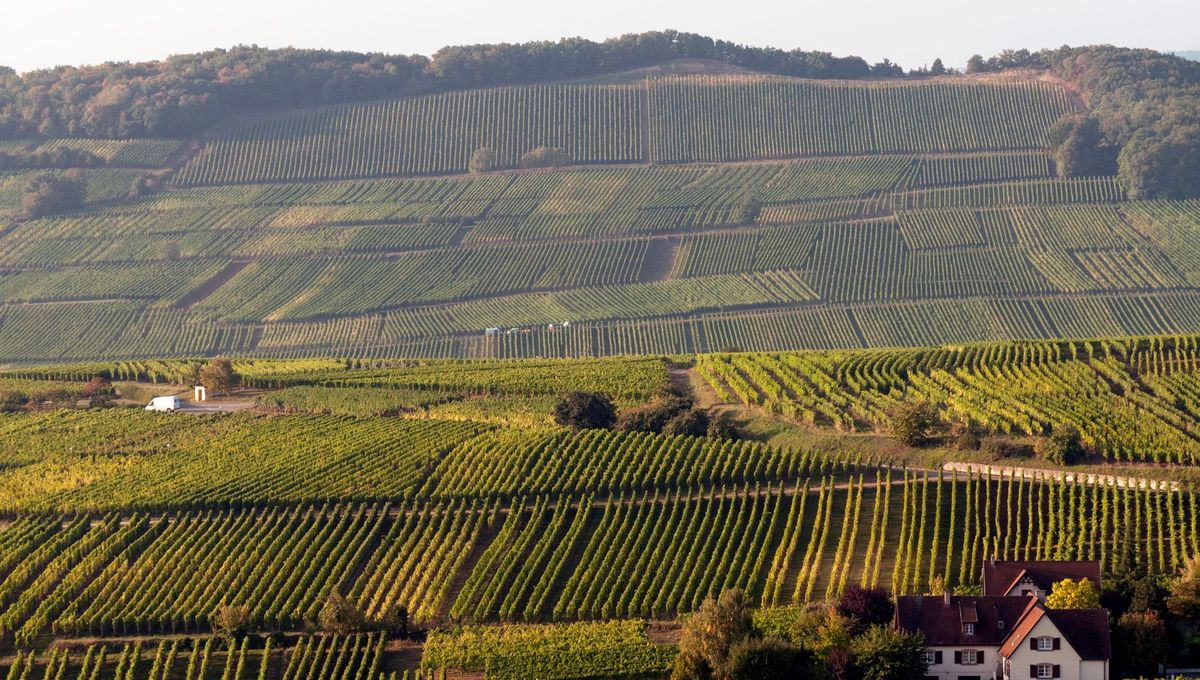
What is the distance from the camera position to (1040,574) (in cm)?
4512

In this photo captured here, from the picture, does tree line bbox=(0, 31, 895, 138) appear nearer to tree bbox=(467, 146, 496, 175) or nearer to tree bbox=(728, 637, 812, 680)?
tree bbox=(467, 146, 496, 175)

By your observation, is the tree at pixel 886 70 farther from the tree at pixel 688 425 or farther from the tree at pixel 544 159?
the tree at pixel 688 425

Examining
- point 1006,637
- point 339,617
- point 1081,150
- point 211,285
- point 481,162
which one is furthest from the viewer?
point 481,162

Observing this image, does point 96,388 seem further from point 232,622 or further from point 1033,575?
point 1033,575

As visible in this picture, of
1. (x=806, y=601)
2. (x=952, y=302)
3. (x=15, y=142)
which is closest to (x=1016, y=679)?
(x=806, y=601)

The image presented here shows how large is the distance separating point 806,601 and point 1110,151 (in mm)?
91827

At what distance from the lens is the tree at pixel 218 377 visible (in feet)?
257

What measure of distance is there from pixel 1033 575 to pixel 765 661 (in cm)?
858

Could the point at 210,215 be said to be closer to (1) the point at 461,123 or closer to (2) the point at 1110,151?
(1) the point at 461,123

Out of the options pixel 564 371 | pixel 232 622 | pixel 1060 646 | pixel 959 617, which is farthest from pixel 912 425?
pixel 232 622

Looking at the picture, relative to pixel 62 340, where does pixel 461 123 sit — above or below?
above

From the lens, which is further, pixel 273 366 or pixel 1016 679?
pixel 273 366

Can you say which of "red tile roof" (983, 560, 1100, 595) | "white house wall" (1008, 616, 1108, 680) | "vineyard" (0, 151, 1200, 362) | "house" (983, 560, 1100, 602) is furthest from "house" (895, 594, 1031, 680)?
"vineyard" (0, 151, 1200, 362)

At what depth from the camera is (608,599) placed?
4872 centimetres
